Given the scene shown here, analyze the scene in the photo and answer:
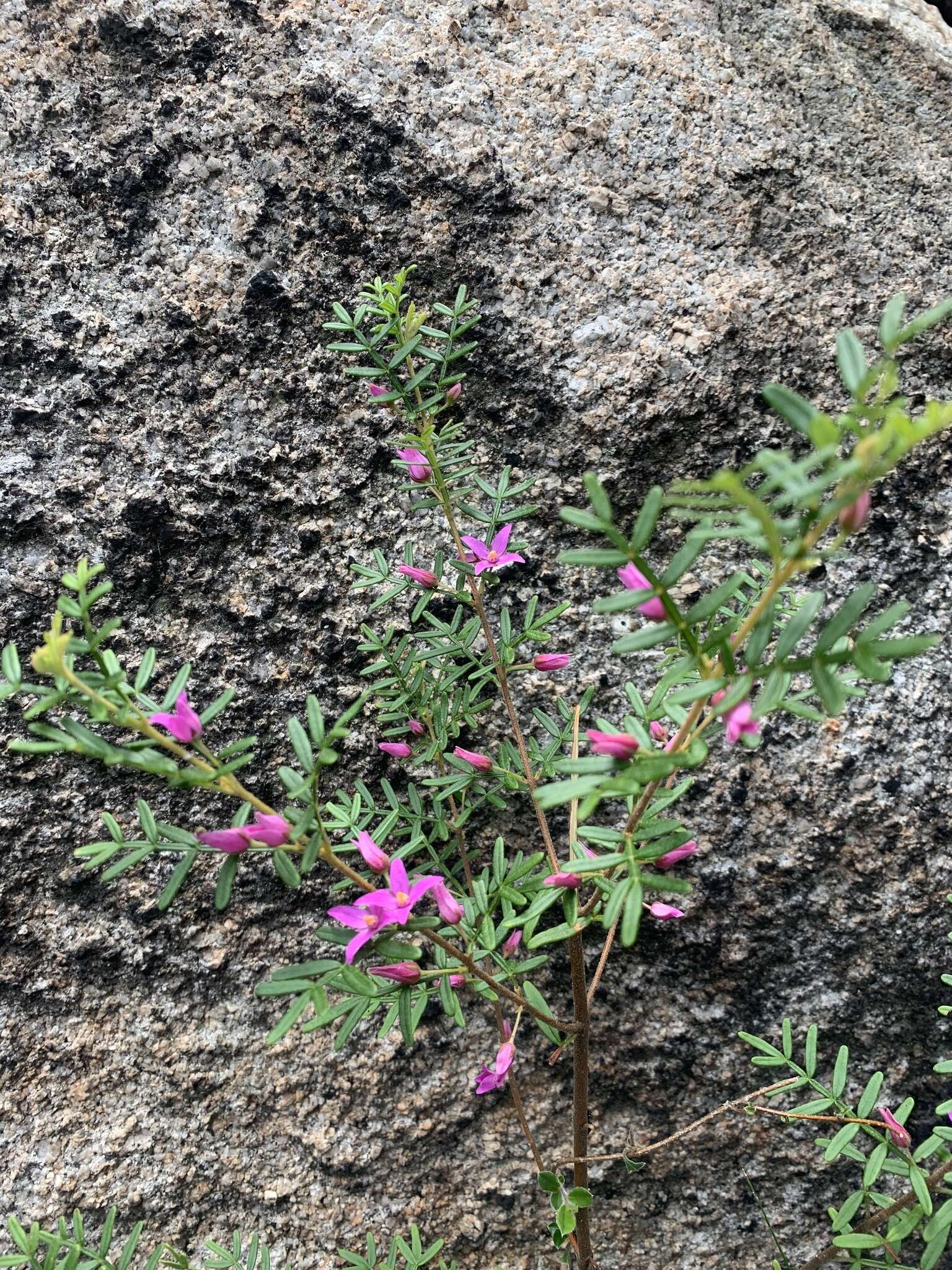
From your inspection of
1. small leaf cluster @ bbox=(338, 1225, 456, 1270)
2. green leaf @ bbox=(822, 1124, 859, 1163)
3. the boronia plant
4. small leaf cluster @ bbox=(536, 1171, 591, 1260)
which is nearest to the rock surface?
the boronia plant

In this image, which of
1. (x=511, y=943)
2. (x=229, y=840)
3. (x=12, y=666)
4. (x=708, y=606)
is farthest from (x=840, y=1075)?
(x=12, y=666)

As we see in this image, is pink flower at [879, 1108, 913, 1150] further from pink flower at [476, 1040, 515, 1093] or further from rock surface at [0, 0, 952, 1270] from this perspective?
pink flower at [476, 1040, 515, 1093]

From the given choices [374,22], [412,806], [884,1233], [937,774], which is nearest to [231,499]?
[412,806]

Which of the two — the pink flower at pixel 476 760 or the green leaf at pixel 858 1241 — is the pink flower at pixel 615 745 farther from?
the green leaf at pixel 858 1241

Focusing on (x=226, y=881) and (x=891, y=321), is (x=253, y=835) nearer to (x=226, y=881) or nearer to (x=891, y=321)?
(x=226, y=881)

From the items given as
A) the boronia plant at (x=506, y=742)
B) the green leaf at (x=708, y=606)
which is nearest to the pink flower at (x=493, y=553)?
the boronia plant at (x=506, y=742)

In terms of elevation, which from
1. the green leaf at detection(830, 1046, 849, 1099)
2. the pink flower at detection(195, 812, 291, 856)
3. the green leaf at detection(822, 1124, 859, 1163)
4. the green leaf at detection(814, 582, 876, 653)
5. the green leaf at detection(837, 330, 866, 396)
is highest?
the green leaf at detection(837, 330, 866, 396)
